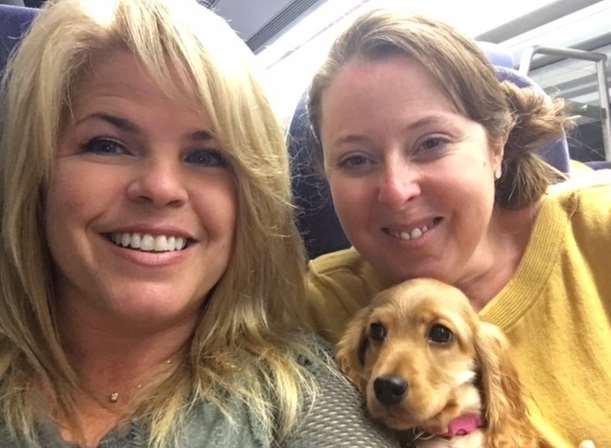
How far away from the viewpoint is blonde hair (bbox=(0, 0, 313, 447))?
46.4 inches

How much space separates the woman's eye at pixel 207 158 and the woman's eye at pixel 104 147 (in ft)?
0.39

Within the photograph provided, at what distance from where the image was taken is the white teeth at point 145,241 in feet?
3.84

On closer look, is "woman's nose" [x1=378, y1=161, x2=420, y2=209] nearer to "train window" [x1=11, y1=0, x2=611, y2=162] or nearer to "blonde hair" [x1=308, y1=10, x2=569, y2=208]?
"blonde hair" [x1=308, y1=10, x2=569, y2=208]

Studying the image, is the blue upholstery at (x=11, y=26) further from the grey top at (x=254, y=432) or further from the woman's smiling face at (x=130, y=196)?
the grey top at (x=254, y=432)

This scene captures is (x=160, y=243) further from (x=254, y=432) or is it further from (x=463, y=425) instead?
(x=463, y=425)

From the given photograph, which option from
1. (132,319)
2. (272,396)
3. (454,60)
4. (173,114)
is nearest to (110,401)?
(132,319)

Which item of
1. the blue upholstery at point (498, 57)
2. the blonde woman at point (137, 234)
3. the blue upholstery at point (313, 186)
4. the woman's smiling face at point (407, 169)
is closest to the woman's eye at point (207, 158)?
the blonde woman at point (137, 234)

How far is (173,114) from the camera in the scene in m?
1.19

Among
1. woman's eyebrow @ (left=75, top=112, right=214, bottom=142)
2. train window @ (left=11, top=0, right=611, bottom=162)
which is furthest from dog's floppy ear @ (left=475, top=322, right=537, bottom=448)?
train window @ (left=11, top=0, right=611, bottom=162)

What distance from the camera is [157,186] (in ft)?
3.74

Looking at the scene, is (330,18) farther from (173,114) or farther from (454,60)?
(173,114)

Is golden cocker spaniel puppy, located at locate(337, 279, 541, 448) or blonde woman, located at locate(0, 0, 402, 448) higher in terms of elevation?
blonde woman, located at locate(0, 0, 402, 448)

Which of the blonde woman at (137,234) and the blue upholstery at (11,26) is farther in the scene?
the blue upholstery at (11,26)

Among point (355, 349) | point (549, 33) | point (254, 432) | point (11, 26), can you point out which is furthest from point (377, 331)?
point (549, 33)
